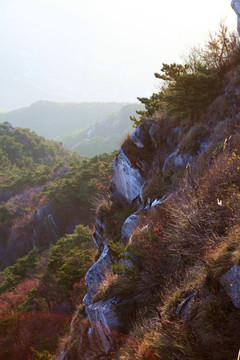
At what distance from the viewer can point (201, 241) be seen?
4.44 m

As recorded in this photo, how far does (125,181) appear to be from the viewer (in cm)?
1202

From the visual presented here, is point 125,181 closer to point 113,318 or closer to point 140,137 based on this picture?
point 140,137

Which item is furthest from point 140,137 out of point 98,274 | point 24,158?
point 24,158

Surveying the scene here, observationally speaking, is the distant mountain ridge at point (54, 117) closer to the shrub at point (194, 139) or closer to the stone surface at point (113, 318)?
the shrub at point (194, 139)

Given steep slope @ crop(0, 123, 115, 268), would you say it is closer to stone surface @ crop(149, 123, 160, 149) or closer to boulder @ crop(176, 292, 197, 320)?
stone surface @ crop(149, 123, 160, 149)

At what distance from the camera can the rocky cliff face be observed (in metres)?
6.02

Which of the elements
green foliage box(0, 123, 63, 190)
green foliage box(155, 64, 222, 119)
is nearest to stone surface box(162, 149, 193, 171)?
green foliage box(155, 64, 222, 119)

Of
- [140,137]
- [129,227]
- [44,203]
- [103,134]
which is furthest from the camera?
[103,134]

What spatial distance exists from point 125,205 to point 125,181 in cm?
119

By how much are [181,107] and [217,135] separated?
270 centimetres

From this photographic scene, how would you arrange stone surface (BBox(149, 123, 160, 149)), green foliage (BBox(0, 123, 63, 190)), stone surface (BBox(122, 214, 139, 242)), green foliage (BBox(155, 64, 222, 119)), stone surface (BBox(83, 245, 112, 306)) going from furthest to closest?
green foliage (BBox(0, 123, 63, 190))
stone surface (BBox(149, 123, 160, 149))
green foliage (BBox(155, 64, 222, 119))
stone surface (BBox(83, 245, 112, 306))
stone surface (BBox(122, 214, 139, 242))

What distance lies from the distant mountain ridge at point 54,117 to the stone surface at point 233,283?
18781 centimetres

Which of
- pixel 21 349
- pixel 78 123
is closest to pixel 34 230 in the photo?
pixel 21 349

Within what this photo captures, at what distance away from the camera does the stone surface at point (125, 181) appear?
11.3 meters
